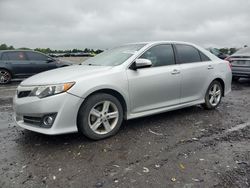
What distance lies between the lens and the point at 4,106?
659 cm

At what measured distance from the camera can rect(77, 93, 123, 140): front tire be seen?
3865mm

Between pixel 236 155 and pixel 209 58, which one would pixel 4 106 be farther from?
pixel 236 155

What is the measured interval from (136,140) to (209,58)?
2.88 meters

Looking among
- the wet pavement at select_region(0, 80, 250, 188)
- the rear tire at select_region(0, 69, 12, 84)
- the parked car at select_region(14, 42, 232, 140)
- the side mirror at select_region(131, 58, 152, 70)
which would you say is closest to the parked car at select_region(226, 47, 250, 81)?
the parked car at select_region(14, 42, 232, 140)

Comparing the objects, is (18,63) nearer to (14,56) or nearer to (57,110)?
(14,56)

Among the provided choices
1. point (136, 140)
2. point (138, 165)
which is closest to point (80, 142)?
point (136, 140)

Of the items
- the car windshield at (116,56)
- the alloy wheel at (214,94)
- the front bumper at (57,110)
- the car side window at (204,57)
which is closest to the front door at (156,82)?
the car windshield at (116,56)

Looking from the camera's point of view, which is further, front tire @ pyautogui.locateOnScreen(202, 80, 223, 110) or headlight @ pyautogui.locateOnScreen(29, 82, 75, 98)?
front tire @ pyautogui.locateOnScreen(202, 80, 223, 110)

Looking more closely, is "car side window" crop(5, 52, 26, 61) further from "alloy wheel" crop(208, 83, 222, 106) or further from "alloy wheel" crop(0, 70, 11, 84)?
"alloy wheel" crop(208, 83, 222, 106)

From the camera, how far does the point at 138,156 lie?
3.51m

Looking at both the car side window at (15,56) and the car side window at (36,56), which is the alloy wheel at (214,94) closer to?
the car side window at (36,56)

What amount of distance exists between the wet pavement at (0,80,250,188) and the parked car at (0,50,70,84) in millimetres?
6837

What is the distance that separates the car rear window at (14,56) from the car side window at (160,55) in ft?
27.7

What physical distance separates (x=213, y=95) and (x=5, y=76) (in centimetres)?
885
